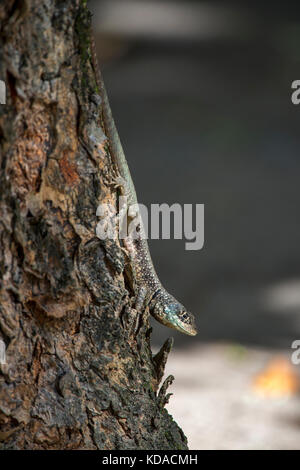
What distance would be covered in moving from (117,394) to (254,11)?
618cm

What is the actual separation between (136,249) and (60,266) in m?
0.28

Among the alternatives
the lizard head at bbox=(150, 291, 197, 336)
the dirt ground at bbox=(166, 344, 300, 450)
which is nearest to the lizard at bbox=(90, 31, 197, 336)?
the lizard head at bbox=(150, 291, 197, 336)

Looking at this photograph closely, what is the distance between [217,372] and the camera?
10.7 ft

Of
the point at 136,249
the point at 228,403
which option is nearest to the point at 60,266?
the point at 136,249

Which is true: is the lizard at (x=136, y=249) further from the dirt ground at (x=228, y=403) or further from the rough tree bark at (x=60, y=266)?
the dirt ground at (x=228, y=403)

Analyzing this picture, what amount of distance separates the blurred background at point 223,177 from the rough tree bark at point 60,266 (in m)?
1.30

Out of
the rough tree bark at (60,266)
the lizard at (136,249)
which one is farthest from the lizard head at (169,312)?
the rough tree bark at (60,266)

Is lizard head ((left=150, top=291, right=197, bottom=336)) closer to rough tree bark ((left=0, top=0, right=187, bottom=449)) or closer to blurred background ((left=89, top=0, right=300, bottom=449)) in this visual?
rough tree bark ((left=0, top=0, right=187, bottom=449))

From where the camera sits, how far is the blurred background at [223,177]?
3.06 m

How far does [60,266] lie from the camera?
134 centimetres

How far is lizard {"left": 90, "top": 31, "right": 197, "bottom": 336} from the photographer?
1434mm
